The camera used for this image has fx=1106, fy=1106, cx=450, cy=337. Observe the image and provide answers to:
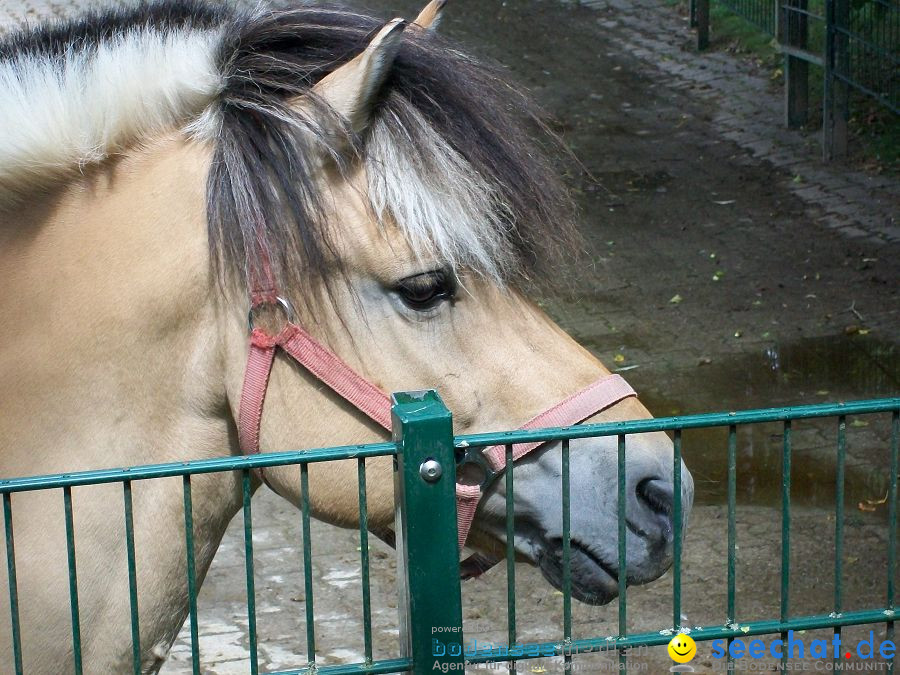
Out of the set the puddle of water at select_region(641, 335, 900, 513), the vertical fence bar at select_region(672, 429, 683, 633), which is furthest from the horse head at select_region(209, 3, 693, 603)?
the puddle of water at select_region(641, 335, 900, 513)

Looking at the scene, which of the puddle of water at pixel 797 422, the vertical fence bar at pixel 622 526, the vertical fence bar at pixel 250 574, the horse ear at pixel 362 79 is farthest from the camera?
the puddle of water at pixel 797 422

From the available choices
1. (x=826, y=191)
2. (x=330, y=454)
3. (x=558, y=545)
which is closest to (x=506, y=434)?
(x=330, y=454)

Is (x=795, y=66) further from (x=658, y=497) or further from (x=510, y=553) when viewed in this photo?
(x=510, y=553)

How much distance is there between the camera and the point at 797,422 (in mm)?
5344

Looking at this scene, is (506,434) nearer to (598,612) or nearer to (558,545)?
(558,545)

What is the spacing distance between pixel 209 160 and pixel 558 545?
2.99ft

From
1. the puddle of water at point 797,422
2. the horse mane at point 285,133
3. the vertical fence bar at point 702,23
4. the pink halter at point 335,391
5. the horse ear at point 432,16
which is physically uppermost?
the vertical fence bar at point 702,23

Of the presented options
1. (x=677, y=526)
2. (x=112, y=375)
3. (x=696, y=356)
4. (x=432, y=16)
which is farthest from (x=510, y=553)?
(x=696, y=356)

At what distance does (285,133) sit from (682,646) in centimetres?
107

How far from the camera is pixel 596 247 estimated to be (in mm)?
7707

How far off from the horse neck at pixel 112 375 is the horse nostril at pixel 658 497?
2.47 feet

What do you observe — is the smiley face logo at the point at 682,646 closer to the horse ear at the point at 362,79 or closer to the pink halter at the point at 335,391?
the pink halter at the point at 335,391

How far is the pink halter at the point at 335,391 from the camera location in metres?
1.90

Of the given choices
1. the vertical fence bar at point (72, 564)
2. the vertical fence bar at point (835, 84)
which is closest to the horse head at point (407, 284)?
the vertical fence bar at point (72, 564)
